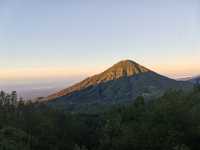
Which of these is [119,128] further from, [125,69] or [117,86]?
[125,69]

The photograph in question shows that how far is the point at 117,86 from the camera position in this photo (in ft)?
457

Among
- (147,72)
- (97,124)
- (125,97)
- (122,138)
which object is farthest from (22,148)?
(147,72)

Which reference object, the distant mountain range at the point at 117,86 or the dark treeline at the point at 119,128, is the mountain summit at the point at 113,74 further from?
the dark treeline at the point at 119,128

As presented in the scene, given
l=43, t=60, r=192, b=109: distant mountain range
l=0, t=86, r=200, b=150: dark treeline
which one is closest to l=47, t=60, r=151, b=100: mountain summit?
l=43, t=60, r=192, b=109: distant mountain range

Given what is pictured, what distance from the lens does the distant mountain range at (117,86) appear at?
414 feet

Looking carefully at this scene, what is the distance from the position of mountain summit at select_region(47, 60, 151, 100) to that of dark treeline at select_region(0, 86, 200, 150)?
106m

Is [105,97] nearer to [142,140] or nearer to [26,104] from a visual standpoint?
[26,104]

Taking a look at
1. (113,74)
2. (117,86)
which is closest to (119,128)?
(117,86)

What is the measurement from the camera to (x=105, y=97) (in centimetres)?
12838

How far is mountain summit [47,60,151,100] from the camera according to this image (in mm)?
151413

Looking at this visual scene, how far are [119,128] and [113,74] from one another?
134641 millimetres

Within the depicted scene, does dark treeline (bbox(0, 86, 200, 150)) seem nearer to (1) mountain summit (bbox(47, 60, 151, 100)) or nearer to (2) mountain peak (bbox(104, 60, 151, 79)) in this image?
(1) mountain summit (bbox(47, 60, 151, 100))

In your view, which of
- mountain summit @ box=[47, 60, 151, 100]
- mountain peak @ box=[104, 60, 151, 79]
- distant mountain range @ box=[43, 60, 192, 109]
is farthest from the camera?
mountain peak @ box=[104, 60, 151, 79]

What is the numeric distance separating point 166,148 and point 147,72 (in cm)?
13911
